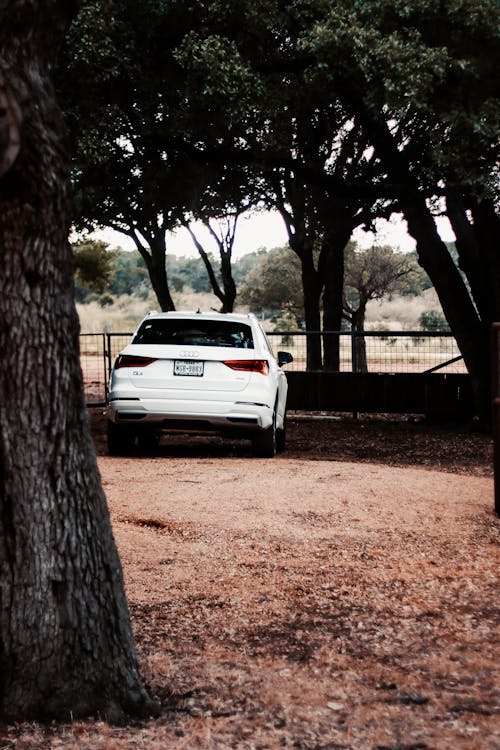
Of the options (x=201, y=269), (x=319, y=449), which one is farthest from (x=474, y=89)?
(x=201, y=269)

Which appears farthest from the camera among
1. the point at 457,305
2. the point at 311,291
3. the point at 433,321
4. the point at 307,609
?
the point at 433,321

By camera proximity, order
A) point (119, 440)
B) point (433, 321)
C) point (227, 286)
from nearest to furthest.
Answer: point (119, 440) < point (227, 286) < point (433, 321)

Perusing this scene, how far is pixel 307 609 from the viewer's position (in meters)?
5.74

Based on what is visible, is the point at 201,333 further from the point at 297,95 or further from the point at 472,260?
the point at 472,260

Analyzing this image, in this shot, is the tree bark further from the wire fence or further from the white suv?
the white suv

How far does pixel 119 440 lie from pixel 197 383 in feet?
4.29

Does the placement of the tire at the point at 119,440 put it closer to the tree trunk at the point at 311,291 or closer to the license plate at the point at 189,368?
the license plate at the point at 189,368

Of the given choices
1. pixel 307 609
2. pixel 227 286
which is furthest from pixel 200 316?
pixel 227 286

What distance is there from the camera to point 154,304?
90.8 m

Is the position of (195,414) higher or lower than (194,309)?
lower

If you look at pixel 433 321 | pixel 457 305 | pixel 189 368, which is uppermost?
pixel 433 321

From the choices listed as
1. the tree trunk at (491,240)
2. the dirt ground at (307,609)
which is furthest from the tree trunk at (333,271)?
the dirt ground at (307,609)

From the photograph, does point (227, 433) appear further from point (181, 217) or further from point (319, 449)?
point (181, 217)

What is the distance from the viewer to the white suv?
11883mm
